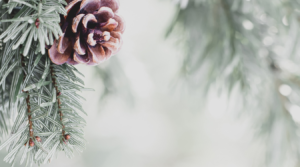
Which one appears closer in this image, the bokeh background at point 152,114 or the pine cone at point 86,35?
the pine cone at point 86,35

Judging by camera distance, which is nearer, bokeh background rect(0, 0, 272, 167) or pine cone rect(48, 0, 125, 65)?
pine cone rect(48, 0, 125, 65)

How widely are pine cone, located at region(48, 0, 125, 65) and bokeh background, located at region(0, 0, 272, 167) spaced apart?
21cm

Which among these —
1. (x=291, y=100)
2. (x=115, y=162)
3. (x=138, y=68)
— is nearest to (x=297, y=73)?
(x=291, y=100)

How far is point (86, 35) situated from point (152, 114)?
0.69 meters

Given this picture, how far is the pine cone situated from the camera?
6.6 inches

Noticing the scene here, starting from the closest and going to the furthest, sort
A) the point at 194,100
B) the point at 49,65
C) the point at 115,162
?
the point at 49,65 < the point at 194,100 < the point at 115,162

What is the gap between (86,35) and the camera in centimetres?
17

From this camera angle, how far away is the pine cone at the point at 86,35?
167 mm

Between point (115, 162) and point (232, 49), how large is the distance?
485mm

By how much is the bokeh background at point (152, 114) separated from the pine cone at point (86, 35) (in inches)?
8.3

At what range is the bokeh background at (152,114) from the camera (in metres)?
0.43

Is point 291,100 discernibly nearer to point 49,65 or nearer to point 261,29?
point 261,29

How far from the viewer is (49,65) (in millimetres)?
172

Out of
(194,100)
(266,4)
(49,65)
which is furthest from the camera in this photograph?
(194,100)
